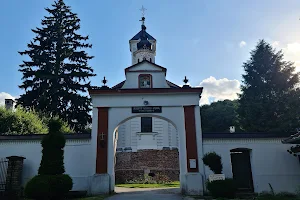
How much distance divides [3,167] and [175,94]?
9979 millimetres

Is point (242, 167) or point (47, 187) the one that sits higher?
point (242, 167)

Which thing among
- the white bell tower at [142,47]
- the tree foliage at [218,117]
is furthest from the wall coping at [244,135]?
the tree foliage at [218,117]

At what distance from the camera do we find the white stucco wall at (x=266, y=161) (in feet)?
47.0

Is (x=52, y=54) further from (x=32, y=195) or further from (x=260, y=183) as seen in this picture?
(x=260, y=183)

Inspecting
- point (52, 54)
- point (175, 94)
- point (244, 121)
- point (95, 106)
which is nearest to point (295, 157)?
point (175, 94)

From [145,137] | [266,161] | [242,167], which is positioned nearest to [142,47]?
[145,137]

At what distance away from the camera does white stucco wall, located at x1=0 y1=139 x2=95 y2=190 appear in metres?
14.4

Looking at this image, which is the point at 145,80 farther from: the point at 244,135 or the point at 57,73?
the point at 57,73

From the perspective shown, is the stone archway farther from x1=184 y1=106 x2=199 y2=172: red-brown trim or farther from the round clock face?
the round clock face

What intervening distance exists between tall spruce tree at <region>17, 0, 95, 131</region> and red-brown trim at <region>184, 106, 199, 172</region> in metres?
14.7

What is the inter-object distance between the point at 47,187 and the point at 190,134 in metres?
7.86

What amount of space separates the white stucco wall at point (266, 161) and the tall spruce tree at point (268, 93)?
6177 mm

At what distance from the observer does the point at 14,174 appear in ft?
44.3

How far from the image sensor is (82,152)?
48.5 feet
